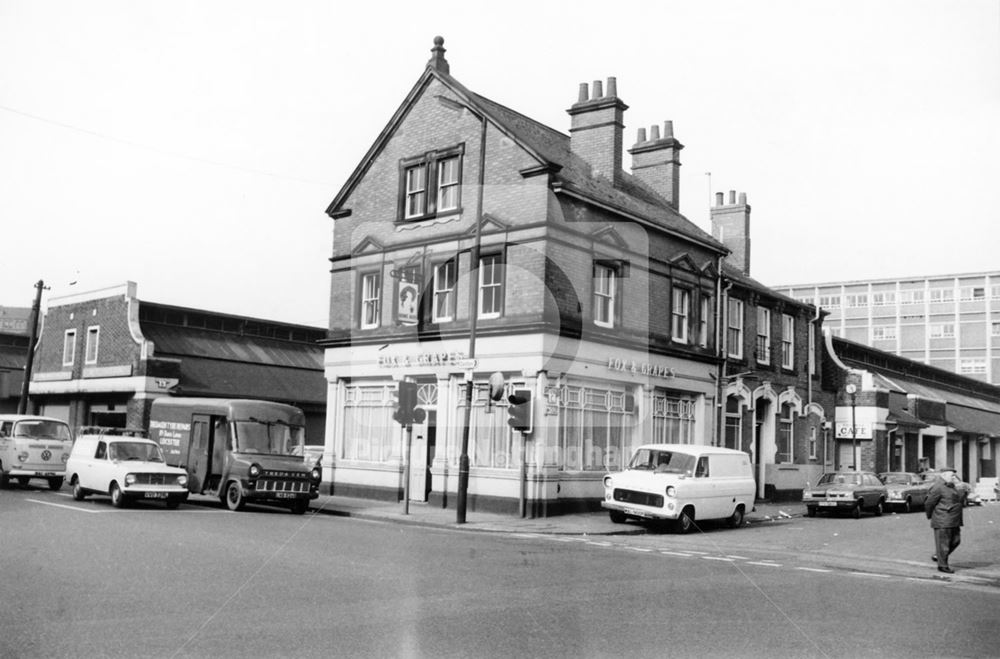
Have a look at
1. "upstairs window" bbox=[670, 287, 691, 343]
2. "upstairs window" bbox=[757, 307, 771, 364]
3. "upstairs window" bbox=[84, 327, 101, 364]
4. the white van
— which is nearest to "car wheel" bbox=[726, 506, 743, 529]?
the white van

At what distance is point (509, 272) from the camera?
912 inches

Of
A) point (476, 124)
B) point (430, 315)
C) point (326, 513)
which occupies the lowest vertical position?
point (326, 513)

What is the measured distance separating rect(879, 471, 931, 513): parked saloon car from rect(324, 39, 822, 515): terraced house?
6.88 m

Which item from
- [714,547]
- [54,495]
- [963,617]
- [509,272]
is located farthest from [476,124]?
[963,617]

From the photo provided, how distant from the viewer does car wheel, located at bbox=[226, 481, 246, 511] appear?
2133cm

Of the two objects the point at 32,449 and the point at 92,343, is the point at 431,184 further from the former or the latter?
the point at 92,343

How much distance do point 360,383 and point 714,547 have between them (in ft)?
41.2

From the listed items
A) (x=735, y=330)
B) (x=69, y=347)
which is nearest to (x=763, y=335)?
(x=735, y=330)

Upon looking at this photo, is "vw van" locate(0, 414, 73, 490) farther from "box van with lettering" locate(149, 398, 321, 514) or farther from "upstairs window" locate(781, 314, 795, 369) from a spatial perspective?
"upstairs window" locate(781, 314, 795, 369)

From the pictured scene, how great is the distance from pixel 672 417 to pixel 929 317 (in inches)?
3247

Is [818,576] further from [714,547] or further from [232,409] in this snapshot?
[232,409]

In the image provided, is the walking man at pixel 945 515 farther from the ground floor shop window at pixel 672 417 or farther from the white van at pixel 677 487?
the ground floor shop window at pixel 672 417

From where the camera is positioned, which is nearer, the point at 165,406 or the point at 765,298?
the point at 165,406

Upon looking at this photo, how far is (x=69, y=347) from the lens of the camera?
3853 cm
